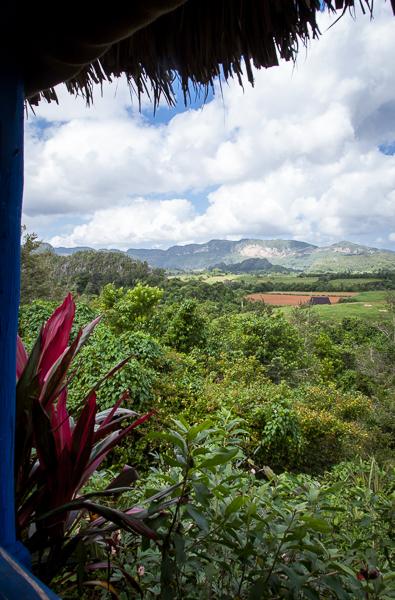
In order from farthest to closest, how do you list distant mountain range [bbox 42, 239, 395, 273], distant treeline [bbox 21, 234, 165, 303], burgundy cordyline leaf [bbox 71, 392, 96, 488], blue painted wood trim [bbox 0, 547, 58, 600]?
distant mountain range [bbox 42, 239, 395, 273]
distant treeline [bbox 21, 234, 165, 303]
burgundy cordyline leaf [bbox 71, 392, 96, 488]
blue painted wood trim [bbox 0, 547, 58, 600]

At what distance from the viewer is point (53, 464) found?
0.93 metres

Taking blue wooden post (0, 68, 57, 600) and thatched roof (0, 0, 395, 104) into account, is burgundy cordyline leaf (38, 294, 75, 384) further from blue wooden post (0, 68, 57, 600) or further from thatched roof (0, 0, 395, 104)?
thatched roof (0, 0, 395, 104)

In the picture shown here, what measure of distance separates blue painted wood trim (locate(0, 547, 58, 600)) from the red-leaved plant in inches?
9.9

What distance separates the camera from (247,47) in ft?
3.79

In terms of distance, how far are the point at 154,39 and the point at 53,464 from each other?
1267 millimetres

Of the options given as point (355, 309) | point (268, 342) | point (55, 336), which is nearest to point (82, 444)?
point (55, 336)

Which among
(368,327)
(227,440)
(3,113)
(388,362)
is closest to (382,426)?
(388,362)

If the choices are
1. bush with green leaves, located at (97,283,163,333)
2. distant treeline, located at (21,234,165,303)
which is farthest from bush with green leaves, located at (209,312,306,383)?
distant treeline, located at (21,234,165,303)

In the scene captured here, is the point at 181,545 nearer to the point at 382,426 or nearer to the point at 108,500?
the point at 108,500

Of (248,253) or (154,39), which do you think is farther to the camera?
(248,253)

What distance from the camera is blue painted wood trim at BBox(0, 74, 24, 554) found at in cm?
76

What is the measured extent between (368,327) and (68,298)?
88.3 feet

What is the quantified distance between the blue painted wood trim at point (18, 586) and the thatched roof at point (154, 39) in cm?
91

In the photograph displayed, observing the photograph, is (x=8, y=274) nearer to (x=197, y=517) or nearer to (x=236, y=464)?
(x=197, y=517)
